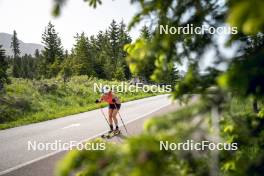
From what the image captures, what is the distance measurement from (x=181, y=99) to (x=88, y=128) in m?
12.0

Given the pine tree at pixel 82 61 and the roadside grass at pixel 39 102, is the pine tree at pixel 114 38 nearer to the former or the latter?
the pine tree at pixel 82 61

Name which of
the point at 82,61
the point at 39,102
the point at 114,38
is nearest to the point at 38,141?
the point at 39,102

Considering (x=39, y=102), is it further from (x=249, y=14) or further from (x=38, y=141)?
(x=249, y=14)

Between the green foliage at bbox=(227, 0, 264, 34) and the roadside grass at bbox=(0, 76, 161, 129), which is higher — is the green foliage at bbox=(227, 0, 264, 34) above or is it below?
above

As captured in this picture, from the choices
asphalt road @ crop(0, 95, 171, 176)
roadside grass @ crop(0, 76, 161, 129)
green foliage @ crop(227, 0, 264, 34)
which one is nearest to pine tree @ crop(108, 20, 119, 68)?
roadside grass @ crop(0, 76, 161, 129)

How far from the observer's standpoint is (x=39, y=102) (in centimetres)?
2436

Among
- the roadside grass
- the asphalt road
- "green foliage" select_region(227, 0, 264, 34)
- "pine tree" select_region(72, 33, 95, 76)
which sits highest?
"pine tree" select_region(72, 33, 95, 76)

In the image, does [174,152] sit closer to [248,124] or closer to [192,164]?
[192,164]

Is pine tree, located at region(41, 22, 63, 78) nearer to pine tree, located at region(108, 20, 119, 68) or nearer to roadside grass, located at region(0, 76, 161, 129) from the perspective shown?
pine tree, located at region(108, 20, 119, 68)

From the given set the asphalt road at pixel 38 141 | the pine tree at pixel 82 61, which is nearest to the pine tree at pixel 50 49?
the pine tree at pixel 82 61

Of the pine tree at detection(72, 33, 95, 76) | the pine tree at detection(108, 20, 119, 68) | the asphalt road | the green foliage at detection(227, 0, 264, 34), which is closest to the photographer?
the green foliage at detection(227, 0, 264, 34)

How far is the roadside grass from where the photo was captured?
1929cm

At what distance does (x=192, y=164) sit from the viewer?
2.74 m

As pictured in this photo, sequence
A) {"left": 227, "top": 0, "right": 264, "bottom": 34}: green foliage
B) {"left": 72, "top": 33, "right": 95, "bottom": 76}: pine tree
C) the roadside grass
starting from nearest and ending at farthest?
{"left": 227, "top": 0, "right": 264, "bottom": 34}: green foliage → the roadside grass → {"left": 72, "top": 33, "right": 95, "bottom": 76}: pine tree
